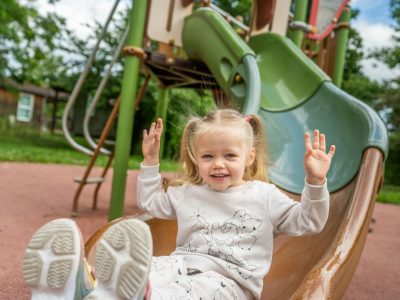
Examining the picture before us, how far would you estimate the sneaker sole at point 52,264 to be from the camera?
3.48 feet

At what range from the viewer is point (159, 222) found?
1.79 m

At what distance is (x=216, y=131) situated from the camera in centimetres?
148

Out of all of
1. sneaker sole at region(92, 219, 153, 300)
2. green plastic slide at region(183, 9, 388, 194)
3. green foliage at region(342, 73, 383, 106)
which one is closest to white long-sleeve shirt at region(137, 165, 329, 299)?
sneaker sole at region(92, 219, 153, 300)

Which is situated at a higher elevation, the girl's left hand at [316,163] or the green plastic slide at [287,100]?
the green plastic slide at [287,100]

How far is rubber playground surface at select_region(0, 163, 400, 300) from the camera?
2.57 metres

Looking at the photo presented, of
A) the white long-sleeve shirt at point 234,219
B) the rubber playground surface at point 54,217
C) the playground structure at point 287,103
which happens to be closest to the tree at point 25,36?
the rubber playground surface at point 54,217

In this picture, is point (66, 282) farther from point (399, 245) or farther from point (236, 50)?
point (399, 245)

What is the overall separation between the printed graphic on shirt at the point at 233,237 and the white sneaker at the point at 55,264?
46cm

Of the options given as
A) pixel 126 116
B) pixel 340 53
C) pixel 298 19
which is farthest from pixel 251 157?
pixel 340 53

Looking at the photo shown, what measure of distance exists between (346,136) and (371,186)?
64 cm

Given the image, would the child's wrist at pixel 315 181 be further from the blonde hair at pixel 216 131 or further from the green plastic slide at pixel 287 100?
the green plastic slide at pixel 287 100

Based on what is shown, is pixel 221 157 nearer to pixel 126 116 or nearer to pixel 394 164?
pixel 126 116

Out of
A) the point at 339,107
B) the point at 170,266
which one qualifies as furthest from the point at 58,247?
the point at 339,107

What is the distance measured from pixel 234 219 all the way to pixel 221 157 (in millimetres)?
210
